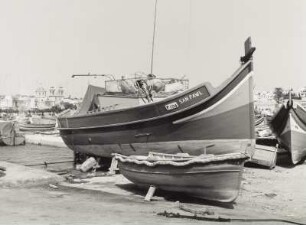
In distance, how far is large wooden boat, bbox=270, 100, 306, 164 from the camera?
56.0ft

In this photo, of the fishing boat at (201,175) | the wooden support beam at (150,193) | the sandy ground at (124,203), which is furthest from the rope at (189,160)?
the sandy ground at (124,203)

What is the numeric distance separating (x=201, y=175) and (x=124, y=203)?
6.24 ft

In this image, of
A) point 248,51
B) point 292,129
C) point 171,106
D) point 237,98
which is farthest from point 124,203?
point 292,129

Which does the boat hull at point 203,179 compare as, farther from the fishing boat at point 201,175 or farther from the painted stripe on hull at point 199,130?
the painted stripe on hull at point 199,130

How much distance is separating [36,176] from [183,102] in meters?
5.01

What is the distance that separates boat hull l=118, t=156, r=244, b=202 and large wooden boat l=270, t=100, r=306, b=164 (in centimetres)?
784

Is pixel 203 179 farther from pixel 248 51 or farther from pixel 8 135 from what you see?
pixel 8 135

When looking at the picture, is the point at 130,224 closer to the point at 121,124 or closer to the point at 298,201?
the point at 298,201

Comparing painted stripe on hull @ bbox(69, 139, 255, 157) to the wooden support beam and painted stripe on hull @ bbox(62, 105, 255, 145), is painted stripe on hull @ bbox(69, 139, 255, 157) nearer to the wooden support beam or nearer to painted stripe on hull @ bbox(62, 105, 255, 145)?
painted stripe on hull @ bbox(62, 105, 255, 145)

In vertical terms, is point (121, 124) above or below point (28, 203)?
above

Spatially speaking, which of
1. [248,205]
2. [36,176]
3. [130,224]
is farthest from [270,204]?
[36,176]

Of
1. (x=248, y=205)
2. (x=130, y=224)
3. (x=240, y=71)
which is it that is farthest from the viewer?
(x=240, y=71)

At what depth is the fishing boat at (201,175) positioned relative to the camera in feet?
31.7

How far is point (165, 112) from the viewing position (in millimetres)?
13672
